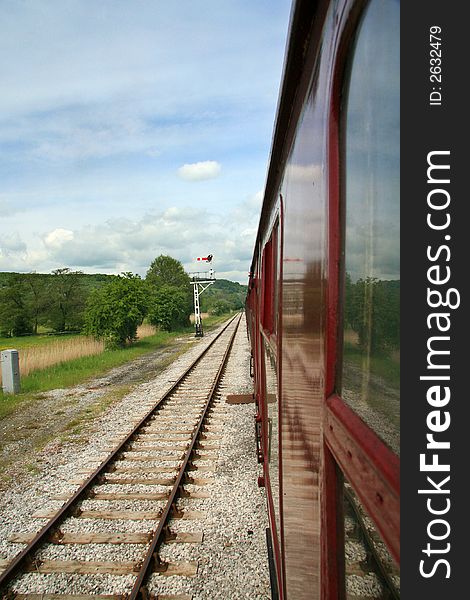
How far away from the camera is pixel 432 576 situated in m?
0.70

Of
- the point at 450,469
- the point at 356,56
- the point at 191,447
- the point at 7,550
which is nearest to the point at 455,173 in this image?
the point at 450,469

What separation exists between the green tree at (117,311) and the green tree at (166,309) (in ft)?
31.2

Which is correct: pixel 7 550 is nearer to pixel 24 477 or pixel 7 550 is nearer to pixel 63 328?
pixel 24 477

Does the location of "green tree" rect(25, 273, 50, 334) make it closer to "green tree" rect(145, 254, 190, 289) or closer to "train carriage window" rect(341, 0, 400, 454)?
"green tree" rect(145, 254, 190, 289)

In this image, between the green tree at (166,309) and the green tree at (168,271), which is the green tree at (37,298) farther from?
the green tree at (166,309)

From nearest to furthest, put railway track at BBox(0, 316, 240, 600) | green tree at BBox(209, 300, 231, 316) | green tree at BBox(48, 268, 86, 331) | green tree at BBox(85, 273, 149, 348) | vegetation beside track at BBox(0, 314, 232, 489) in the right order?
1. railway track at BBox(0, 316, 240, 600)
2. vegetation beside track at BBox(0, 314, 232, 489)
3. green tree at BBox(85, 273, 149, 348)
4. green tree at BBox(48, 268, 86, 331)
5. green tree at BBox(209, 300, 231, 316)

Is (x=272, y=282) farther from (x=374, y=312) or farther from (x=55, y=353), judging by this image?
(x=55, y=353)

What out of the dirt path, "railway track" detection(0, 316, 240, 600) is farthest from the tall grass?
"railway track" detection(0, 316, 240, 600)

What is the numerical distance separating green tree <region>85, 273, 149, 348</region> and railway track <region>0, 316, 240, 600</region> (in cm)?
1497

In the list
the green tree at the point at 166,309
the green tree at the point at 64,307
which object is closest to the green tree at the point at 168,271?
the green tree at the point at 64,307

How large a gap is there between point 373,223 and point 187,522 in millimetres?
4716

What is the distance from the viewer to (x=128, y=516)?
5.11 m

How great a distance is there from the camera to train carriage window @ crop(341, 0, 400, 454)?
0.82 meters

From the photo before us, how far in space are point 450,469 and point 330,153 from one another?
826 mm
